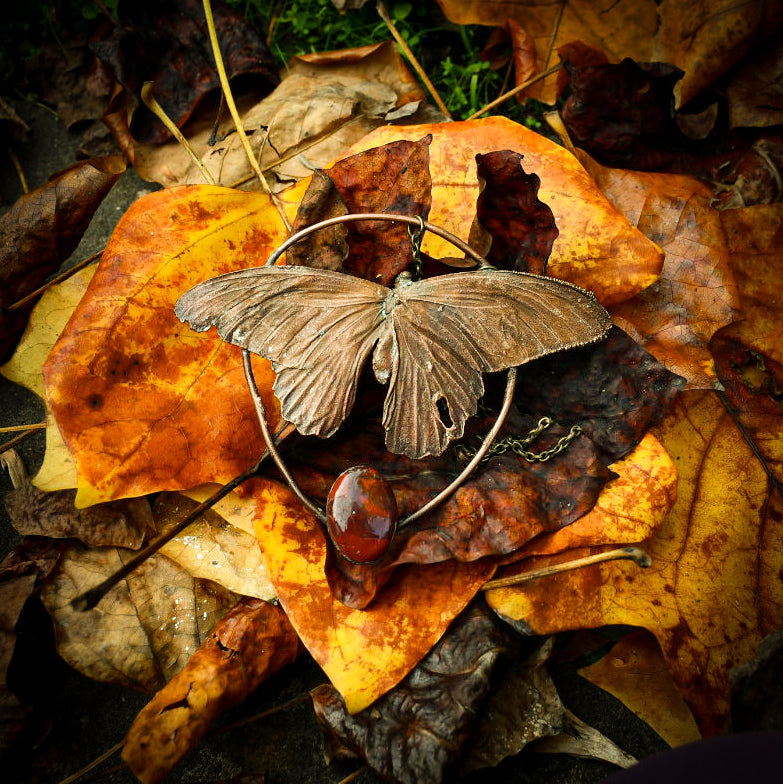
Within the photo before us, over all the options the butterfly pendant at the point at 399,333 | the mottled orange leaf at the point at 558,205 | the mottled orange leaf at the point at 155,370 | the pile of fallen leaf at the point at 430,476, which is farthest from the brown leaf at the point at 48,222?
the mottled orange leaf at the point at 558,205

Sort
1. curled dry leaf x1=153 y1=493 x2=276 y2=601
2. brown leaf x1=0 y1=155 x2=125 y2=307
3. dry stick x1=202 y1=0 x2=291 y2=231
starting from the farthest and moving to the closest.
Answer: dry stick x1=202 y1=0 x2=291 y2=231
brown leaf x1=0 y1=155 x2=125 y2=307
curled dry leaf x1=153 y1=493 x2=276 y2=601

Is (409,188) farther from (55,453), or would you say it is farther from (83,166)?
(55,453)

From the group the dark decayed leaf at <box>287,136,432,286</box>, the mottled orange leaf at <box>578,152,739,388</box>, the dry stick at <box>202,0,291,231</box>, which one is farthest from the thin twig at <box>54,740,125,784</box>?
the mottled orange leaf at <box>578,152,739,388</box>

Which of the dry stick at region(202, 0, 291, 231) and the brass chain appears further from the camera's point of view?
the dry stick at region(202, 0, 291, 231)

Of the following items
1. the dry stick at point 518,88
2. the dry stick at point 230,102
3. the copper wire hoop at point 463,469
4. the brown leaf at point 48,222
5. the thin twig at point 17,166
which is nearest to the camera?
the copper wire hoop at point 463,469

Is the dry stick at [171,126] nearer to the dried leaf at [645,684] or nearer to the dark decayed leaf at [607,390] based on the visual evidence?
the dark decayed leaf at [607,390]

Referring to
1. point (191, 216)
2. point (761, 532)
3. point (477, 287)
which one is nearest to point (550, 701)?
point (761, 532)

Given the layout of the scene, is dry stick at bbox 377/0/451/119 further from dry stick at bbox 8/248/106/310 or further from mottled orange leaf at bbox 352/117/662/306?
dry stick at bbox 8/248/106/310
